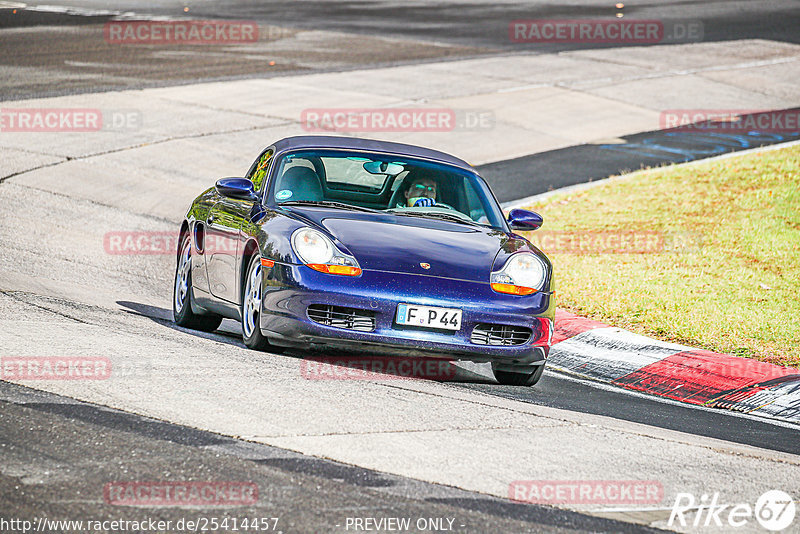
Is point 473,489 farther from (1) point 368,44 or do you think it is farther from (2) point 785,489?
(1) point 368,44

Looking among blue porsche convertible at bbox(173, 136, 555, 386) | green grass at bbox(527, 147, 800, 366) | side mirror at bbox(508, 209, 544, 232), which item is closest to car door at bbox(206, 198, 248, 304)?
blue porsche convertible at bbox(173, 136, 555, 386)

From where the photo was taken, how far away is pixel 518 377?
7867 mm

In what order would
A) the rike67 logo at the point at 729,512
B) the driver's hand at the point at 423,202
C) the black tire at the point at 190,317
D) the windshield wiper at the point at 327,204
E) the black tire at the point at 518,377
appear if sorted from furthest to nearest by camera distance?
the black tire at the point at 190,317, the driver's hand at the point at 423,202, the windshield wiper at the point at 327,204, the black tire at the point at 518,377, the rike67 logo at the point at 729,512

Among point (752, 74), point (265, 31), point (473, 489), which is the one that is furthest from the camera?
point (265, 31)

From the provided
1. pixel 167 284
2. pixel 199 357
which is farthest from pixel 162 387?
pixel 167 284

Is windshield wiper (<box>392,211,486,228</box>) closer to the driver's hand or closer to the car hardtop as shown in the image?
the driver's hand

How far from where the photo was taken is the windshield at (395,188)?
27.4 ft

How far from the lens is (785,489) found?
5453mm

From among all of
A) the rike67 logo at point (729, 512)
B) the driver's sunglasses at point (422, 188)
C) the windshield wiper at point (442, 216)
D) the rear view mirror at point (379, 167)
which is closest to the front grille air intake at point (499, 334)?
the windshield wiper at point (442, 216)

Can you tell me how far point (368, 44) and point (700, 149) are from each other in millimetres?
12112

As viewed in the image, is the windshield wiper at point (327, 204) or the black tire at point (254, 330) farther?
the windshield wiper at point (327, 204)

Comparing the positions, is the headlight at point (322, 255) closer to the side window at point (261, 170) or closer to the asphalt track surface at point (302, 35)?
the side window at point (261, 170)

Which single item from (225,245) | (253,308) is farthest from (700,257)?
(253,308)

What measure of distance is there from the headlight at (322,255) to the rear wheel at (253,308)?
40 cm
